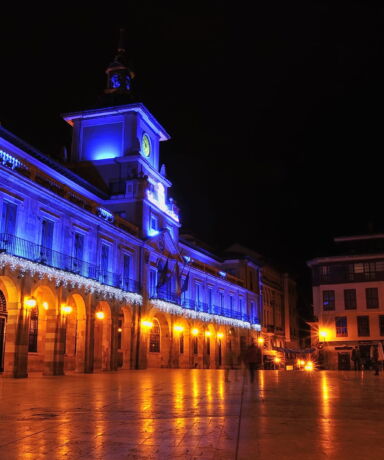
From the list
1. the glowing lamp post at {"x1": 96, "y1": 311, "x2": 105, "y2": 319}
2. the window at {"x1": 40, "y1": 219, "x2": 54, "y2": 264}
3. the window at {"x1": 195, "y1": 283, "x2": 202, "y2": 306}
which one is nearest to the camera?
the window at {"x1": 40, "y1": 219, "x2": 54, "y2": 264}

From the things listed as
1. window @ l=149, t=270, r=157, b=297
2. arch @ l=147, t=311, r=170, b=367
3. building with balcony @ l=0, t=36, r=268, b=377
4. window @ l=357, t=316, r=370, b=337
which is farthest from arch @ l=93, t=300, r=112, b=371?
window @ l=357, t=316, r=370, b=337

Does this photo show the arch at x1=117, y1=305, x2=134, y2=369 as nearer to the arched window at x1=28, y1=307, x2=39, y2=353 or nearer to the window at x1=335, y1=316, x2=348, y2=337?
the arched window at x1=28, y1=307, x2=39, y2=353

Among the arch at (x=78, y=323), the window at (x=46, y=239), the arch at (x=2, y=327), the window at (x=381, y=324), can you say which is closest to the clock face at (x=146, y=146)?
the arch at (x=78, y=323)

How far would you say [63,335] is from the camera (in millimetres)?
27641

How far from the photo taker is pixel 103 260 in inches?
1340

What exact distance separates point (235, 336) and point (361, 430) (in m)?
53.5

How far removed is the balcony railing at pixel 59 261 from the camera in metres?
24.5

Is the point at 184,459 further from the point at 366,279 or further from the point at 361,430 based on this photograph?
the point at 366,279

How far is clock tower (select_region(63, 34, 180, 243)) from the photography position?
4044cm

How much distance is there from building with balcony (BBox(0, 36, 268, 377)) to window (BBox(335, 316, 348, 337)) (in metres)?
11.3

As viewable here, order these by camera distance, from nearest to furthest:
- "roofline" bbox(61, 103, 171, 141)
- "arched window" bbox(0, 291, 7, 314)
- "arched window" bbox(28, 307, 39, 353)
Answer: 1. "arched window" bbox(0, 291, 7, 314)
2. "arched window" bbox(28, 307, 39, 353)
3. "roofline" bbox(61, 103, 171, 141)

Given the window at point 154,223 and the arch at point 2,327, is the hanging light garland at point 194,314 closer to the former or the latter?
the window at point 154,223

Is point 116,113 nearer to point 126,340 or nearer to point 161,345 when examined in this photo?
point 126,340

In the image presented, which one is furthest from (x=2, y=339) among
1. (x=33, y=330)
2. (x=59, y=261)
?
(x=59, y=261)
